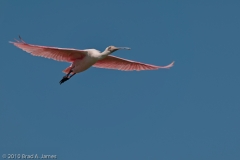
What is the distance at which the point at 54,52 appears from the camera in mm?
30484

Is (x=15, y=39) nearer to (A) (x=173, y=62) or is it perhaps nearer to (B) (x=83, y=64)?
(B) (x=83, y=64)

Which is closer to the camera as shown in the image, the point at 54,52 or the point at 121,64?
the point at 54,52

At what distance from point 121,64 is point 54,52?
3384 mm

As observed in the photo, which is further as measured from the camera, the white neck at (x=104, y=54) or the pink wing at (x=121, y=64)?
the pink wing at (x=121, y=64)

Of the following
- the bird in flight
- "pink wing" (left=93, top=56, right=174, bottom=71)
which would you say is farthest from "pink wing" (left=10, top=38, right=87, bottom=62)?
"pink wing" (left=93, top=56, right=174, bottom=71)

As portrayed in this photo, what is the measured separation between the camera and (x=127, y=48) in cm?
2952

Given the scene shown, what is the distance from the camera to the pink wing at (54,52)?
Result: 2969 cm

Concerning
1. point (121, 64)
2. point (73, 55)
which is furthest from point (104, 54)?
point (121, 64)

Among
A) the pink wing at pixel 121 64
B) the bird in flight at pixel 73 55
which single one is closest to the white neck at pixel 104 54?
the bird in flight at pixel 73 55

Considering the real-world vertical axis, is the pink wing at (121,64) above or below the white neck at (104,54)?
above

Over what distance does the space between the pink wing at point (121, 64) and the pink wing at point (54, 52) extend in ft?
5.68

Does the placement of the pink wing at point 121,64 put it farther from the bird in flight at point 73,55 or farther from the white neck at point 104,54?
the white neck at point 104,54

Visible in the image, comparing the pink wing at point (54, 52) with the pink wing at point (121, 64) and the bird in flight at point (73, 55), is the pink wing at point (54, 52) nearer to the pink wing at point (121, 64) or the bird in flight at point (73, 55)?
the bird in flight at point (73, 55)

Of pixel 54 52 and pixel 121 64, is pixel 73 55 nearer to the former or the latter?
pixel 54 52
